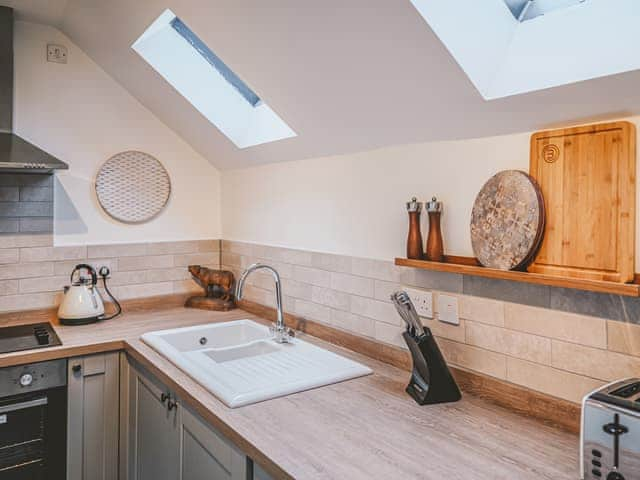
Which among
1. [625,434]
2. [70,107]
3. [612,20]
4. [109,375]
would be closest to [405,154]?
[612,20]

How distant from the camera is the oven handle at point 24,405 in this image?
1.96 meters

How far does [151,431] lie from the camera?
6.57ft

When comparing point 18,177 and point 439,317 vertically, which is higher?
point 18,177

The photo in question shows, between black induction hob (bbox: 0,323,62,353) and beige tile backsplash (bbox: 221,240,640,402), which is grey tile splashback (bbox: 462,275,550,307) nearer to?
beige tile backsplash (bbox: 221,240,640,402)

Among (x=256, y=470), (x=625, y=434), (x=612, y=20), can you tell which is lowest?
(x=256, y=470)

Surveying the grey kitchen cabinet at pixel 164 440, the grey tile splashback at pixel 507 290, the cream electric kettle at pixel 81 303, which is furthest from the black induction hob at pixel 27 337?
the grey tile splashback at pixel 507 290

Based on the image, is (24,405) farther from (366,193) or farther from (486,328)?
(486,328)

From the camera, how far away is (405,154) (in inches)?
70.5

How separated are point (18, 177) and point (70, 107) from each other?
450 mm

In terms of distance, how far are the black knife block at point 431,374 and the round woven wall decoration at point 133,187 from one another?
73.1 inches

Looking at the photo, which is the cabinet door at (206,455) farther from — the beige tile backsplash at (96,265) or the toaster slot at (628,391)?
the beige tile backsplash at (96,265)

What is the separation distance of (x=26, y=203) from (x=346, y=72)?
70.4 inches

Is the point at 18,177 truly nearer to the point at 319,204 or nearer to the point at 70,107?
the point at 70,107

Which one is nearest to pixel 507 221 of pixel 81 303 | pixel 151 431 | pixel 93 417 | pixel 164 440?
pixel 164 440
